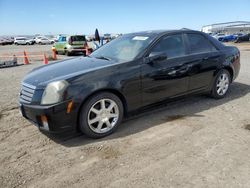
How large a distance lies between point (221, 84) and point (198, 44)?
3.70 ft

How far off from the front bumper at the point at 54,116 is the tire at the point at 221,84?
332 centimetres

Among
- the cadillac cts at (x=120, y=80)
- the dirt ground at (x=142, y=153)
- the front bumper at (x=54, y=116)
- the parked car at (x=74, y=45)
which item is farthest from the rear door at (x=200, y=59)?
the parked car at (x=74, y=45)

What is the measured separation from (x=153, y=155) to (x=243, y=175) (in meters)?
1.07

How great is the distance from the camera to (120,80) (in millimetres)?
3822

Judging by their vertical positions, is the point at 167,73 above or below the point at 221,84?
above

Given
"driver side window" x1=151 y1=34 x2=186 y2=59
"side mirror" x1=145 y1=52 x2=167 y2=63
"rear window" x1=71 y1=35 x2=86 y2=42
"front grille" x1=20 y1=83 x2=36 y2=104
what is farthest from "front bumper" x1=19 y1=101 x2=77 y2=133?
"rear window" x1=71 y1=35 x2=86 y2=42

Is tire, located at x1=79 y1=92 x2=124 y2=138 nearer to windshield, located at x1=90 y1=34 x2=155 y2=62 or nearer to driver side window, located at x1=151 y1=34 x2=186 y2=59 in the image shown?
windshield, located at x1=90 y1=34 x2=155 y2=62

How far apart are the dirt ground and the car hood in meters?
0.88

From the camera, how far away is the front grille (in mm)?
3582

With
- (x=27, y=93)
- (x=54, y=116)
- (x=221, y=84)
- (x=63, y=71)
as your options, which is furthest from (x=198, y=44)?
(x=27, y=93)

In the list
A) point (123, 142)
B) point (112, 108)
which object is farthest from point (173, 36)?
point (123, 142)

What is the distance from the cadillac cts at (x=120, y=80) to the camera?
3439 millimetres

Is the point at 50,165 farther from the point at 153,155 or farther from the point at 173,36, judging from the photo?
the point at 173,36

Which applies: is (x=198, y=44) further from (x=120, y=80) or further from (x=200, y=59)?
(x=120, y=80)
